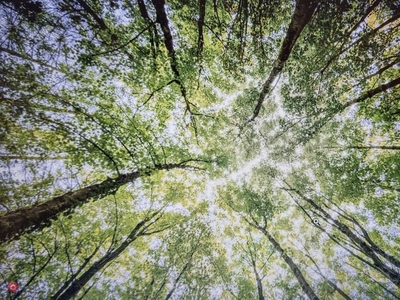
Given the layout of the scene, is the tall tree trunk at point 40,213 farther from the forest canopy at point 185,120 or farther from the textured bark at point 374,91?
the textured bark at point 374,91

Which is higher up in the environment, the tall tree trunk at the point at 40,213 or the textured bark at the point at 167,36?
the textured bark at the point at 167,36

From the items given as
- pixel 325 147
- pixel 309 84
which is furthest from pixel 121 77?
pixel 325 147

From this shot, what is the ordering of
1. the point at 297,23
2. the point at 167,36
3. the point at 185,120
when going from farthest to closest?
the point at 185,120 < the point at 167,36 < the point at 297,23

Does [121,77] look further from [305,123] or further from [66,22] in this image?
[305,123]

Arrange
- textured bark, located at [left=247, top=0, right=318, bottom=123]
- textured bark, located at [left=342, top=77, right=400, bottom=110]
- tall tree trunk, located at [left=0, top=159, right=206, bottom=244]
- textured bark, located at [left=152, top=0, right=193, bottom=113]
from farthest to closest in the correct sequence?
textured bark, located at [left=342, top=77, right=400, bottom=110] → textured bark, located at [left=152, top=0, right=193, bottom=113] → textured bark, located at [left=247, top=0, right=318, bottom=123] → tall tree trunk, located at [left=0, top=159, right=206, bottom=244]

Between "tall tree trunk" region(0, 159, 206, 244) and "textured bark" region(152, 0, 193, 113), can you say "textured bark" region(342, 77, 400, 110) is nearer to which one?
"textured bark" region(152, 0, 193, 113)

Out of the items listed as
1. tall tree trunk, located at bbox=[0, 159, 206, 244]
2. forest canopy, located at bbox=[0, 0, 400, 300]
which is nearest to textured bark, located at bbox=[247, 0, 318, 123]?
forest canopy, located at bbox=[0, 0, 400, 300]

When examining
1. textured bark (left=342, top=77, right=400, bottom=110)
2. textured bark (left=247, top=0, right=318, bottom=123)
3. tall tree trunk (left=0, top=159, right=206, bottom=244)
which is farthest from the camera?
textured bark (left=342, top=77, right=400, bottom=110)

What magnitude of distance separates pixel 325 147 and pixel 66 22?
42.9 ft

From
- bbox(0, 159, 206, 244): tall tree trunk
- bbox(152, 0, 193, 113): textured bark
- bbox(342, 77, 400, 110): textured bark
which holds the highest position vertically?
bbox(152, 0, 193, 113): textured bark

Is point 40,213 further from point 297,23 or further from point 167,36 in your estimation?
point 297,23

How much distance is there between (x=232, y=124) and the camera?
9.57 metres

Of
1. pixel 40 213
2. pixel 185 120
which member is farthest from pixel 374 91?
pixel 40 213

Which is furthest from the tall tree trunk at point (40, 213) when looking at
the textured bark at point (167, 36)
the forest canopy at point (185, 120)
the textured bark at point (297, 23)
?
the textured bark at point (297, 23)
